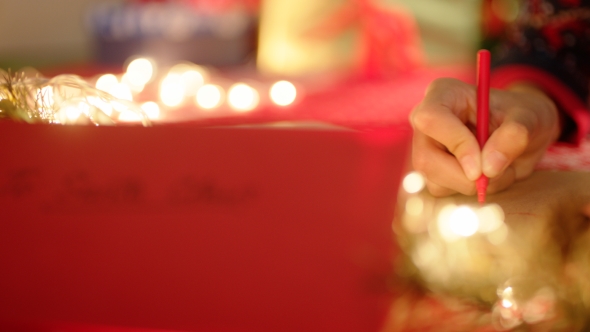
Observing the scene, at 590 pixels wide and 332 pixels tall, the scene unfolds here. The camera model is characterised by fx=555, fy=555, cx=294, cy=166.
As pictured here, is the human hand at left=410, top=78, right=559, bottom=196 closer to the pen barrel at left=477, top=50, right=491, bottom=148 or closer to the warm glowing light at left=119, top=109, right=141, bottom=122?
the pen barrel at left=477, top=50, right=491, bottom=148

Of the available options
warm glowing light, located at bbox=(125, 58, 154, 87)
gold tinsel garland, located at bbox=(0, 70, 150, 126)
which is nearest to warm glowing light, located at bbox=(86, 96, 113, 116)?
gold tinsel garland, located at bbox=(0, 70, 150, 126)

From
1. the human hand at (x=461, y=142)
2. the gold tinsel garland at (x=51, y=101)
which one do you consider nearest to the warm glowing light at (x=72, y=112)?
the gold tinsel garland at (x=51, y=101)

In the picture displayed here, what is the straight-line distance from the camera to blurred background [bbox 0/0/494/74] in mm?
1529

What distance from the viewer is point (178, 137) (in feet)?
1.16

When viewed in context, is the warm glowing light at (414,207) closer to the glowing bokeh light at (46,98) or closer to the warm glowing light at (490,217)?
the warm glowing light at (490,217)

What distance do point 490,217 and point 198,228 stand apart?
18 centimetres

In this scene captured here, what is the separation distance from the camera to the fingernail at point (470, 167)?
0.37 m

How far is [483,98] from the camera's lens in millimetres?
391

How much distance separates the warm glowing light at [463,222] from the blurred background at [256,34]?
1173mm

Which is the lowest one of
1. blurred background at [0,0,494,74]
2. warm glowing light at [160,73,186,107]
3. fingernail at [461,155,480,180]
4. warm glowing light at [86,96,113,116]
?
fingernail at [461,155,480,180]

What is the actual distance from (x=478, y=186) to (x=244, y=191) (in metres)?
0.16

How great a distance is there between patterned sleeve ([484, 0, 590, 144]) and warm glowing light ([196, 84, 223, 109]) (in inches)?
18.8

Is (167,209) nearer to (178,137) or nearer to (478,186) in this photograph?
(178,137)

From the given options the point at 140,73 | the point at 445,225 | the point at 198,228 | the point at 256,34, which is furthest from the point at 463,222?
the point at 256,34
